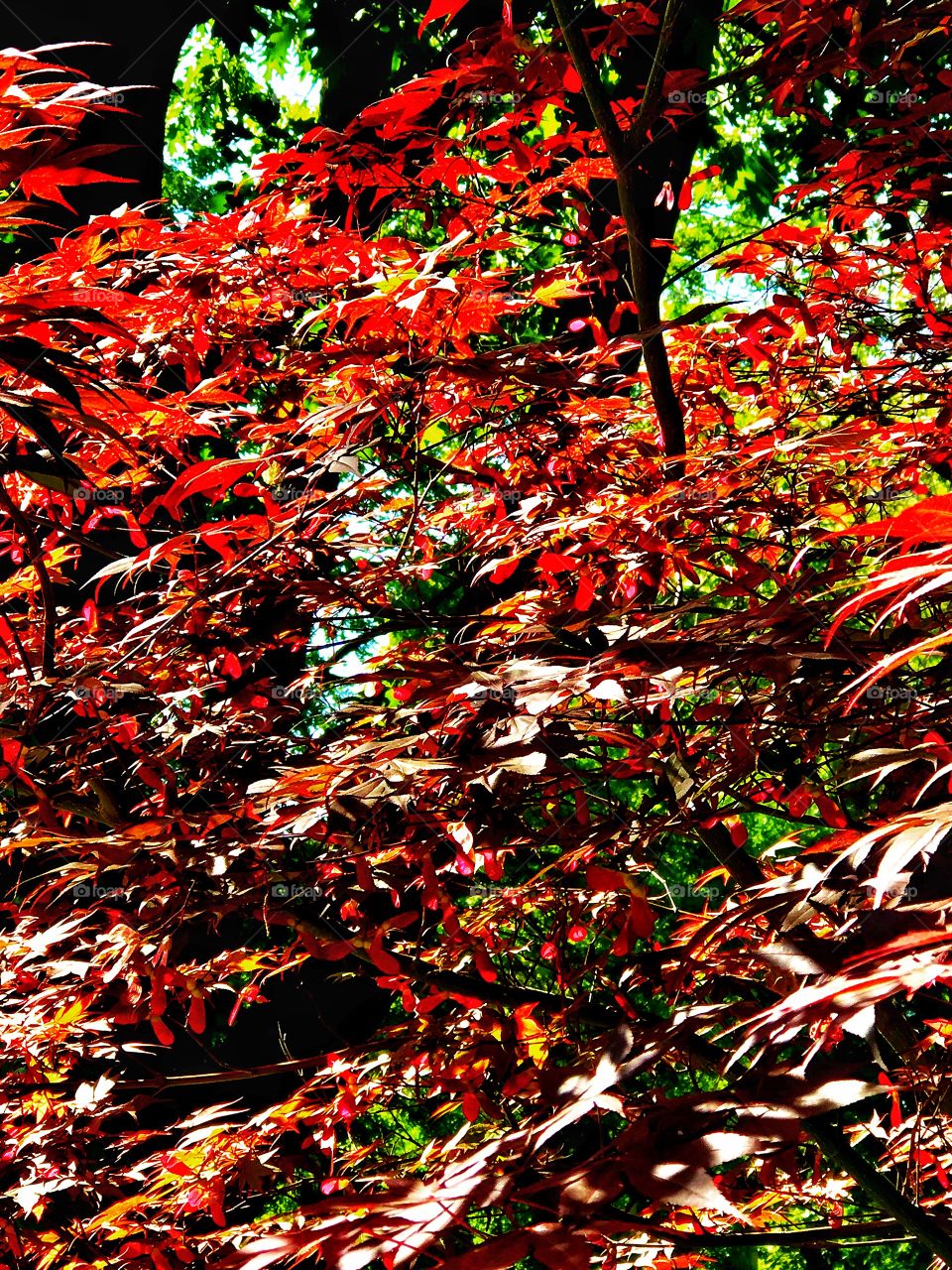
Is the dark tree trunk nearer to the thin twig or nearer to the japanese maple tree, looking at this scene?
the japanese maple tree

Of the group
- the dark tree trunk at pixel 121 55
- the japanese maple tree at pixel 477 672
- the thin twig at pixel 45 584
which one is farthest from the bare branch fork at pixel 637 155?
the dark tree trunk at pixel 121 55

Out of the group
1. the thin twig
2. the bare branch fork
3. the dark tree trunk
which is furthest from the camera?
the dark tree trunk

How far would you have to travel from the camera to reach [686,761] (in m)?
2.01

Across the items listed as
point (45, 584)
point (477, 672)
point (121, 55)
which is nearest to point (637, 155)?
point (477, 672)

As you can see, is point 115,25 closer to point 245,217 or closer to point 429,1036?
point 245,217

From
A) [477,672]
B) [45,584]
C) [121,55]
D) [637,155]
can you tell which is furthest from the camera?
[121,55]

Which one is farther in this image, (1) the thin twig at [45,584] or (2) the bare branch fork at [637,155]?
(2) the bare branch fork at [637,155]

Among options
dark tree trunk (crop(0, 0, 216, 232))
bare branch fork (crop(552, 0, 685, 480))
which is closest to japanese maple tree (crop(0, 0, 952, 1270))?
bare branch fork (crop(552, 0, 685, 480))

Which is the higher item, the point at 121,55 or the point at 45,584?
the point at 121,55

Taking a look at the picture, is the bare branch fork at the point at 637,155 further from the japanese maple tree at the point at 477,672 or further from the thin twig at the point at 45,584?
the thin twig at the point at 45,584

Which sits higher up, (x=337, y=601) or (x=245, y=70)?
(x=245, y=70)

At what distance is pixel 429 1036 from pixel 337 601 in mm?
924

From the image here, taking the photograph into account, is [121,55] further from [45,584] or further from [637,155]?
[45,584]

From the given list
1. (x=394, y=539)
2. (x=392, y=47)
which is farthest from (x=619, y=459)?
(x=392, y=47)
